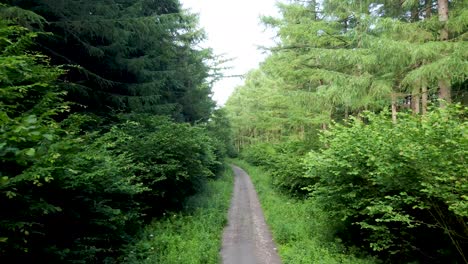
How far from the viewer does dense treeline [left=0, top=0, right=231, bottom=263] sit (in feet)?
11.1

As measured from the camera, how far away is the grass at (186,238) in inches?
292

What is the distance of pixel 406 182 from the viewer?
247 inches

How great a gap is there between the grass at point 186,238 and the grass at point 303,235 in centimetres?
196

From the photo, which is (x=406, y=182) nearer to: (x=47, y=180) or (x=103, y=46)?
(x=47, y=180)

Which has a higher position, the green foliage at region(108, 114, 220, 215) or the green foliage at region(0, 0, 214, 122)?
the green foliage at region(0, 0, 214, 122)

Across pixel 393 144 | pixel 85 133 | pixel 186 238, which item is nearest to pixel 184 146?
pixel 186 238

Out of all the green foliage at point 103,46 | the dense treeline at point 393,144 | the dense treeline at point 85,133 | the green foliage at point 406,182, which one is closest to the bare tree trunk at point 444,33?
the dense treeline at point 393,144

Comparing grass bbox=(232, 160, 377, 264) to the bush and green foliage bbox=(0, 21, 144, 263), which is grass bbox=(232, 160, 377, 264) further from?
green foliage bbox=(0, 21, 144, 263)

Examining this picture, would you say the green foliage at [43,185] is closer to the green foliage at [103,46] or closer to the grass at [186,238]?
the grass at [186,238]

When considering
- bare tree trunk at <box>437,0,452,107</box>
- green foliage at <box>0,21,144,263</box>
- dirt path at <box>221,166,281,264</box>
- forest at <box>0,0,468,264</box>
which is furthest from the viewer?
bare tree trunk at <box>437,0,452,107</box>

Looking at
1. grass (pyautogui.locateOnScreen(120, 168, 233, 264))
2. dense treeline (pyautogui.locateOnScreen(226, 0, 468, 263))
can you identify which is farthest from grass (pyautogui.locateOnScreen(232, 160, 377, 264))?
grass (pyautogui.locateOnScreen(120, 168, 233, 264))

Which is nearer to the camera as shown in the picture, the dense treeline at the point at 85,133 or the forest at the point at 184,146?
the dense treeline at the point at 85,133

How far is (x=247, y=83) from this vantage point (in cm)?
4916

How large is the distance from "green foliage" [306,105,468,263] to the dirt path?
2230 mm
